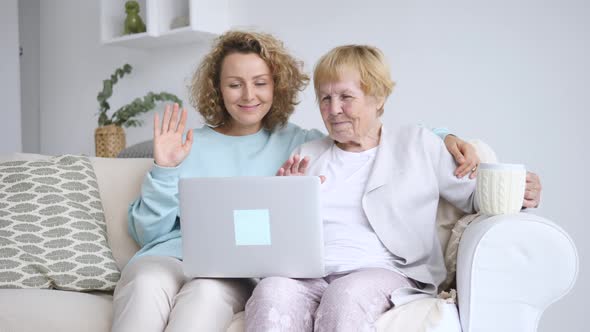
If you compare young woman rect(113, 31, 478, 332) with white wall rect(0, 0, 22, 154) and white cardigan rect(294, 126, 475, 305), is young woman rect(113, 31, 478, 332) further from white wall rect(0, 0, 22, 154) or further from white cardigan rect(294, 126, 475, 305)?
white wall rect(0, 0, 22, 154)

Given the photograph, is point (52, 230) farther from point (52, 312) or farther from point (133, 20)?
point (133, 20)

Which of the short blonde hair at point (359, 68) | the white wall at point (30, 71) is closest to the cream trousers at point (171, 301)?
the short blonde hair at point (359, 68)

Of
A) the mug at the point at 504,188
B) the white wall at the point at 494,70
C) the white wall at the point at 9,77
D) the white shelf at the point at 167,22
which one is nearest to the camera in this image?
the mug at the point at 504,188

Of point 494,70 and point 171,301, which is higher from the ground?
point 494,70

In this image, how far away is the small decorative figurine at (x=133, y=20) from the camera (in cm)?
334

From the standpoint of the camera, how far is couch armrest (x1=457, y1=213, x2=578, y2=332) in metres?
1.32

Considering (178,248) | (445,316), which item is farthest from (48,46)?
(445,316)

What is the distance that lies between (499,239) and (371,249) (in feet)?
1.09

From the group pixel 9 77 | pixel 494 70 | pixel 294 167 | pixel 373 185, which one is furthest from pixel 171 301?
pixel 9 77

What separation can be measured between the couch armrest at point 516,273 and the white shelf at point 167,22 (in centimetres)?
204

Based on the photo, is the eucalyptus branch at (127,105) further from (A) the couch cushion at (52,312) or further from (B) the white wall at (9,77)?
(A) the couch cushion at (52,312)

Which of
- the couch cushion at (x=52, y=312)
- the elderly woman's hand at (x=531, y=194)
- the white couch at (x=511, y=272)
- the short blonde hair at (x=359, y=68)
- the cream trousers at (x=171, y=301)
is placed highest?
the short blonde hair at (x=359, y=68)

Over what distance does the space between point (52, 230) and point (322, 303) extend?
2.82 feet

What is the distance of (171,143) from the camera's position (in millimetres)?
1777
